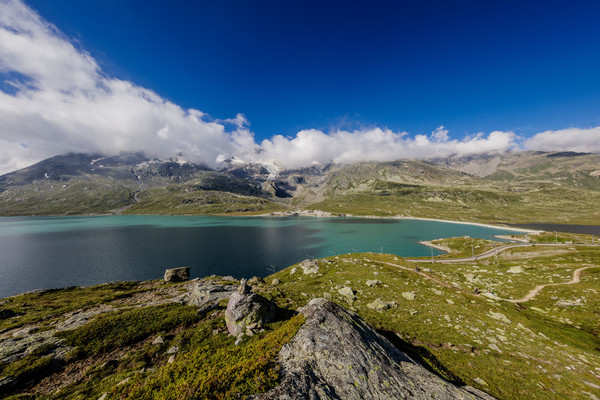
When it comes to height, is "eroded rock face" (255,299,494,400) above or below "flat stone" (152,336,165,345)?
above

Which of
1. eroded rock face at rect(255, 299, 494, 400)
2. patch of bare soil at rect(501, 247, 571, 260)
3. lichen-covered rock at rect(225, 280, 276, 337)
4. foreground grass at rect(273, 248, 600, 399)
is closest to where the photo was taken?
eroded rock face at rect(255, 299, 494, 400)

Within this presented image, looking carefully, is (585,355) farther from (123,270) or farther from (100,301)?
(123,270)

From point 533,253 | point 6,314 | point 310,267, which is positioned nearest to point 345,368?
point 6,314

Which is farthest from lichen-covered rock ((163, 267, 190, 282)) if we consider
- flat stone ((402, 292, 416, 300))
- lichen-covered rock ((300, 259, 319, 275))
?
flat stone ((402, 292, 416, 300))

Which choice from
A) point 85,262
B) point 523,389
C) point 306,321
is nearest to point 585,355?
point 523,389

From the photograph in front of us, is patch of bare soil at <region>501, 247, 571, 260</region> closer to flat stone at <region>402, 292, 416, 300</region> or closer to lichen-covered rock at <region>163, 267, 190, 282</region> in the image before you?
flat stone at <region>402, 292, 416, 300</region>

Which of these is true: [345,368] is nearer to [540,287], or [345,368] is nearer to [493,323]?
[493,323]
